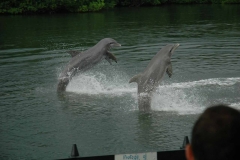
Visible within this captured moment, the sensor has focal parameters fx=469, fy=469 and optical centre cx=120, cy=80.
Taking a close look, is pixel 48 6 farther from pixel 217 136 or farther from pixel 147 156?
pixel 217 136

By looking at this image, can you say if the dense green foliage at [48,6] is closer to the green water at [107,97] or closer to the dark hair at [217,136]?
the green water at [107,97]

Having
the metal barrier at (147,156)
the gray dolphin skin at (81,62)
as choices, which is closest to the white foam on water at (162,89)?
the gray dolphin skin at (81,62)

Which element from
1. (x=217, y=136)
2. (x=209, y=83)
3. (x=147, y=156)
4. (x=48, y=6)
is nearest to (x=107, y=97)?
(x=209, y=83)

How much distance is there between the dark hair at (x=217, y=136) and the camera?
7.72ft

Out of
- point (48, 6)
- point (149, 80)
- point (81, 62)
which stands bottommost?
point (149, 80)

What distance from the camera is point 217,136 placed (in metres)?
2.36

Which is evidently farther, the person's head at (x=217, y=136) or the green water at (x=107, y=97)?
the green water at (x=107, y=97)

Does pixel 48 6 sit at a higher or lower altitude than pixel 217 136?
higher

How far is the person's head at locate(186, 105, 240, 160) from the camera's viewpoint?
7.72ft

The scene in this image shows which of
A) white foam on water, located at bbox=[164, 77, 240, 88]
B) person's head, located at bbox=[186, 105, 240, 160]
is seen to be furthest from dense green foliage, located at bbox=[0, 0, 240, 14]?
person's head, located at bbox=[186, 105, 240, 160]

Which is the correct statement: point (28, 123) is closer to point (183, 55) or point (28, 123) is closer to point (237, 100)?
point (237, 100)

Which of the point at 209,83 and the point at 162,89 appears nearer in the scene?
the point at 162,89

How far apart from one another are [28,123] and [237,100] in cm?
560

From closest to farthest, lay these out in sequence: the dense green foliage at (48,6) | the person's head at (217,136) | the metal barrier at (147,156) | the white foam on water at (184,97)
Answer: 1. the person's head at (217,136)
2. the metal barrier at (147,156)
3. the white foam on water at (184,97)
4. the dense green foliage at (48,6)
